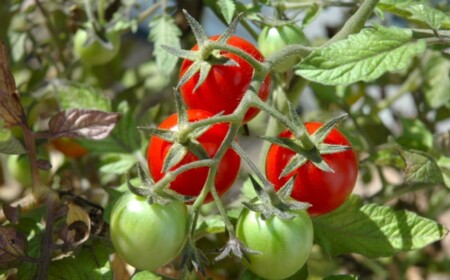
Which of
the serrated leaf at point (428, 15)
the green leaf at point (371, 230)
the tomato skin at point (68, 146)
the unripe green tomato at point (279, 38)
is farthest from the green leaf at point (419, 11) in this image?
the tomato skin at point (68, 146)

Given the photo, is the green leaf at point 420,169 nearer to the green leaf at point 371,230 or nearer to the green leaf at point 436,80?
the green leaf at point 371,230

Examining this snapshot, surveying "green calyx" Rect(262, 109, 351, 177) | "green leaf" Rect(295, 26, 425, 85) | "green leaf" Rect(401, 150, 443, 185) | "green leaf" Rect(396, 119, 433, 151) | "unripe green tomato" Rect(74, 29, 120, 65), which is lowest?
"green leaf" Rect(396, 119, 433, 151)

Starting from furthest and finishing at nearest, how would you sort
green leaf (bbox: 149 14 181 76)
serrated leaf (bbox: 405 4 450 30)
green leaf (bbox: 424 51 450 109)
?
green leaf (bbox: 424 51 450 109)
green leaf (bbox: 149 14 181 76)
serrated leaf (bbox: 405 4 450 30)

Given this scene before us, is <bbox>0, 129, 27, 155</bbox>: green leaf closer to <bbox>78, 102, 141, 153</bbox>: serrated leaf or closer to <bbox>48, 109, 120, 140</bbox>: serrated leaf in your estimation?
<bbox>48, 109, 120, 140</bbox>: serrated leaf

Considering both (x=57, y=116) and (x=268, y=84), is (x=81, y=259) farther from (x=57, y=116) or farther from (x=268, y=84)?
(x=268, y=84)

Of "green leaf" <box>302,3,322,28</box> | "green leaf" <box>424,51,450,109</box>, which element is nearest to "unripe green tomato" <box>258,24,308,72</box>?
"green leaf" <box>302,3,322,28</box>

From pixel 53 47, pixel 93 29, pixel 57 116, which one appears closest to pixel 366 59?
pixel 57 116
